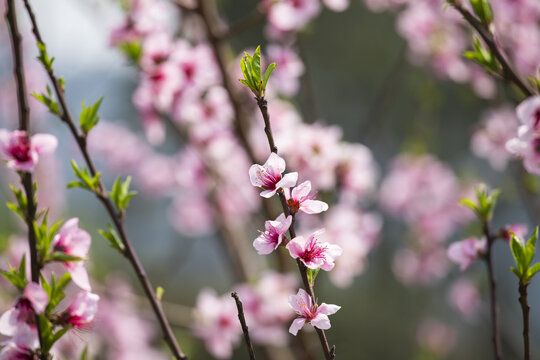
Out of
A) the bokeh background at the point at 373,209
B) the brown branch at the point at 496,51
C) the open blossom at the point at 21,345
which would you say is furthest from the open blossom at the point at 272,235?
the bokeh background at the point at 373,209

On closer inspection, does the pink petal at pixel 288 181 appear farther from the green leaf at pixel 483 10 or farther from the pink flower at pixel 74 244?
the green leaf at pixel 483 10

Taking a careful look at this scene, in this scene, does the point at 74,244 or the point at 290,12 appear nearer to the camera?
the point at 74,244

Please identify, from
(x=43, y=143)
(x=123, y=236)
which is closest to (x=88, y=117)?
(x=43, y=143)

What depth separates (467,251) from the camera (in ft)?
3.13

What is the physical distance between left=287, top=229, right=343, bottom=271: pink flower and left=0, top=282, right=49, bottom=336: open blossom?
1.14ft

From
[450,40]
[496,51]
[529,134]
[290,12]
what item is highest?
[450,40]

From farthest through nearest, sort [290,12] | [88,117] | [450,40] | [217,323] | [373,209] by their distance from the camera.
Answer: [373,209], [450,40], [217,323], [290,12], [88,117]

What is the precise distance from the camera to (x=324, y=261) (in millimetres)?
713

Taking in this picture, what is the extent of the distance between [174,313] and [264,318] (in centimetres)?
71

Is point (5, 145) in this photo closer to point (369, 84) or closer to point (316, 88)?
point (369, 84)

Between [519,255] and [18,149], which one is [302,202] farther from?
[18,149]

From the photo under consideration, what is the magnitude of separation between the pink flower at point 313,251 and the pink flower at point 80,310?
314 mm

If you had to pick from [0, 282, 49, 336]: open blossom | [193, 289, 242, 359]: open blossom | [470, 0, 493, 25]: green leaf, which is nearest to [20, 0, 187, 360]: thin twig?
[0, 282, 49, 336]: open blossom

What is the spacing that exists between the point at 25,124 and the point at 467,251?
802 millimetres
